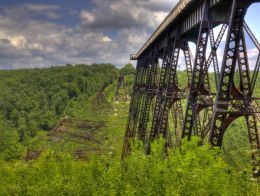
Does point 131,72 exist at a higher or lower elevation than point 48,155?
higher

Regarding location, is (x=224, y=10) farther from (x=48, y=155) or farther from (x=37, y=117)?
(x=37, y=117)

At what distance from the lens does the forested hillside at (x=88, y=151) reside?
1206 centimetres

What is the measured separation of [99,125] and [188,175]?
81.6 metres

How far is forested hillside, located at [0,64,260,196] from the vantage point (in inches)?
475

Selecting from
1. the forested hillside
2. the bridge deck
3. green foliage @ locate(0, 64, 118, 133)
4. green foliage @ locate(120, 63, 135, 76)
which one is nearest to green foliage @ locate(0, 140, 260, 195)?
the forested hillside

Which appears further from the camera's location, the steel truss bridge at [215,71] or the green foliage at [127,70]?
the green foliage at [127,70]

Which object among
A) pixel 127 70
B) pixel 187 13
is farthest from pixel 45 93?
pixel 187 13

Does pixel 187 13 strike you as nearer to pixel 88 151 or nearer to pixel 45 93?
pixel 88 151

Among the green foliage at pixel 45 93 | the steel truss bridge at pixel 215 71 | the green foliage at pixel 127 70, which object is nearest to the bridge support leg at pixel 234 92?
the steel truss bridge at pixel 215 71

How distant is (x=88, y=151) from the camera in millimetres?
76688

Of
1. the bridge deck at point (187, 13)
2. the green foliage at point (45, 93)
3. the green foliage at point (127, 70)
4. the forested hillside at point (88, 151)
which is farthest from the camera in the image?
the green foliage at point (127, 70)

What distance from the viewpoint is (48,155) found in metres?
28.4

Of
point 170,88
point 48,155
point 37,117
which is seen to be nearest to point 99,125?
point 37,117

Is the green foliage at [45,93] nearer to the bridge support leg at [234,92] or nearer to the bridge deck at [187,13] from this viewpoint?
the bridge deck at [187,13]
